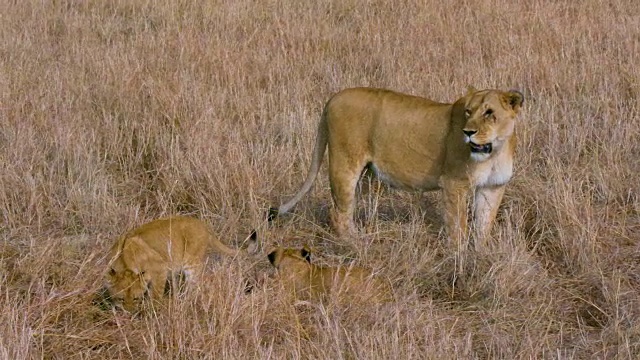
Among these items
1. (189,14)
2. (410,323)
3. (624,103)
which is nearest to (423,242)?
(410,323)

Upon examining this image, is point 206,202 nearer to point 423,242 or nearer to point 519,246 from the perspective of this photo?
point 423,242

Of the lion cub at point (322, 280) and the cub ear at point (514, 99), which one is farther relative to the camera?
the cub ear at point (514, 99)

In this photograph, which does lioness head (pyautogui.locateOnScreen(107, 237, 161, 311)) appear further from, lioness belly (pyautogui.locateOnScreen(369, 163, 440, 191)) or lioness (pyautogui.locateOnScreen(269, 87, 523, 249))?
lioness belly (pyautogui.locateOnScreen(369, 163, 440, 191))

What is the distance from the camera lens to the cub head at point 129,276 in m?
3.25

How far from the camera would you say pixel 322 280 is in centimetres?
348

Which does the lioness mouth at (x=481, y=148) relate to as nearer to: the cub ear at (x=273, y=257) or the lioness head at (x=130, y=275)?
the cub ear at (x=273, y=257)

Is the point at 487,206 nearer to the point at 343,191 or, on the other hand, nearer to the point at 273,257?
the point at 343,191

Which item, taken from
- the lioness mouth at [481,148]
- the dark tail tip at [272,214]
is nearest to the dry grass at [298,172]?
the dark tail tip at [272,214]

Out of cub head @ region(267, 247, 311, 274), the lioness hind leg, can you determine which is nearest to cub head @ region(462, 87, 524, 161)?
the lioness hind leg

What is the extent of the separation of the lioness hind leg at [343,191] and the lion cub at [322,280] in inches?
28.4

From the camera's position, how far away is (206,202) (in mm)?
4617

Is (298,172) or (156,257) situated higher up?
(156,257)

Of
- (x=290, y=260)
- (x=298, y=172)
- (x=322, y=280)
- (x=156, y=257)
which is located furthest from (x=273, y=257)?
(x=298, y=172)

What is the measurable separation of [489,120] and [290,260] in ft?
3.36
